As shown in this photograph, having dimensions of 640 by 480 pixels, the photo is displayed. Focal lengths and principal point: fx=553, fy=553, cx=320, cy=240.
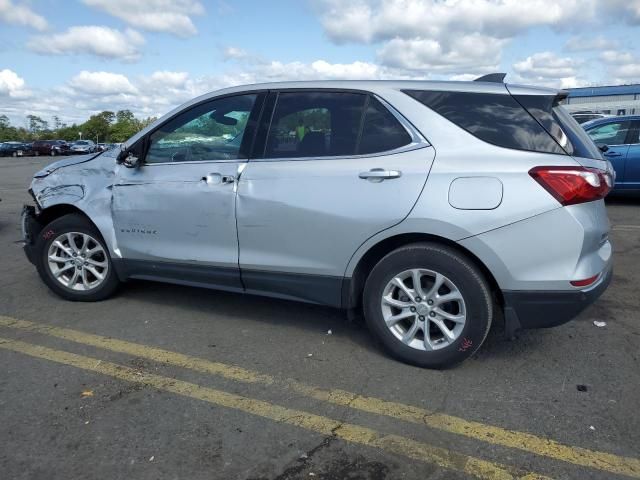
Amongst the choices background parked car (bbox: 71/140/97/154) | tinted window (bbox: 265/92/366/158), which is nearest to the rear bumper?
tinted window (bbox: 265/92/366/158)

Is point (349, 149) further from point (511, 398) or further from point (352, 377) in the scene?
point (511, 398)

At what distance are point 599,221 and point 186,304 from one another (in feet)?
10.6

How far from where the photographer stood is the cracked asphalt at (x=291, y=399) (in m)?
2.55

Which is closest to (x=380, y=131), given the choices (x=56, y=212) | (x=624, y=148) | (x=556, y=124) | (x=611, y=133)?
(x=556, y=124)

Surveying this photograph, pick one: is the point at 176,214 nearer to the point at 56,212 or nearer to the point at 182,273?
the point at 182,273

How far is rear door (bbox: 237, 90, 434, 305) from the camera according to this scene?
3.43 m

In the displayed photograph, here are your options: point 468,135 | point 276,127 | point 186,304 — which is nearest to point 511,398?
point 468,135

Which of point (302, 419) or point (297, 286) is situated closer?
point (302, 419)

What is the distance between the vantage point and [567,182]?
310 cm

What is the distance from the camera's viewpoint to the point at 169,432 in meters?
2.79

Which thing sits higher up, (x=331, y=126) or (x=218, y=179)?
(x=331, y=126)

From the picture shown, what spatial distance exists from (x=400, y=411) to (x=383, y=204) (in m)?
1.22

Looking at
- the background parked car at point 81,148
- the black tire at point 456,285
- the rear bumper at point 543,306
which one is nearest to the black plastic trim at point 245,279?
the black tire at point 456,285

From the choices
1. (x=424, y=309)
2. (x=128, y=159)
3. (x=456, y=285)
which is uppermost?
(x=128, y=159)
